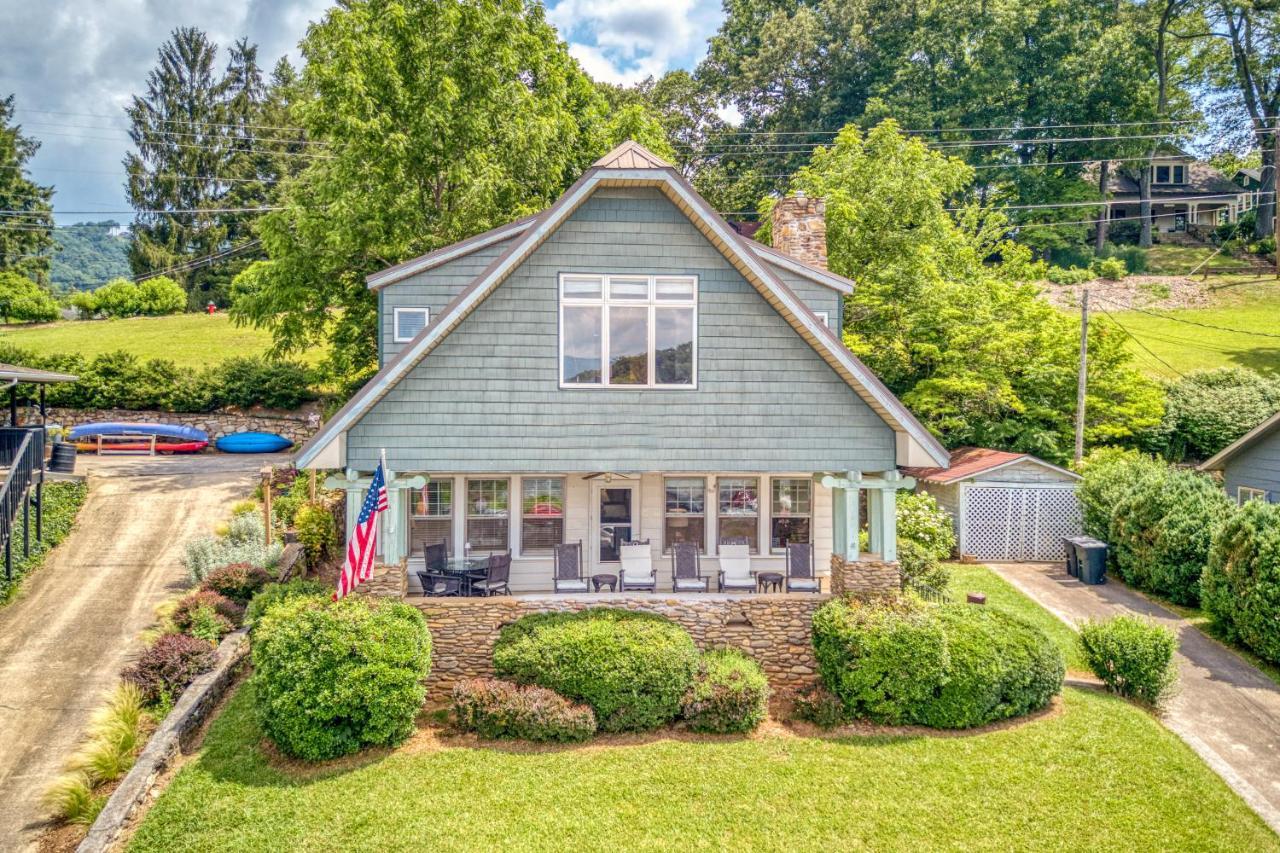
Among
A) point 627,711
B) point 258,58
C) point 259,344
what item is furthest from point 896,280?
point 258,58

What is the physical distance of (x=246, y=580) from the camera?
1355 cm

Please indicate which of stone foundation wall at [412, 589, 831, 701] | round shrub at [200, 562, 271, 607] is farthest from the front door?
round shrub at [200, 562, 271, 607]

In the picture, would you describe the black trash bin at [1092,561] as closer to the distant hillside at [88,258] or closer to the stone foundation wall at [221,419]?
the stone foundation wall at [221,419]

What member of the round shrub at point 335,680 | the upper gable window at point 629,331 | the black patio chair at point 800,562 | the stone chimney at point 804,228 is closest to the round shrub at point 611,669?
the round shrub at point 335,680

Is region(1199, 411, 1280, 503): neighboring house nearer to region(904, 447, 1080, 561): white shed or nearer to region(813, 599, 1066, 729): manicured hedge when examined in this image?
region(904, 447, 1080, 561): white shed

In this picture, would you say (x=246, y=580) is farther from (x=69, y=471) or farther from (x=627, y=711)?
(x=69, y=471)

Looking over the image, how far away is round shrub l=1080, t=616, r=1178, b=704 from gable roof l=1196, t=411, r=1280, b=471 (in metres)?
9.50

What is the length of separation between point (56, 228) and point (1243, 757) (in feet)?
195

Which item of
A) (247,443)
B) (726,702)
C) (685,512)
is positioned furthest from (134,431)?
(726,702)

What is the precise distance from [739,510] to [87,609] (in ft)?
39.1

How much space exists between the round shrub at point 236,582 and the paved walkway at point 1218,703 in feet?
48.4

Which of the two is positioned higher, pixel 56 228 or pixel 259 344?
pixel 56 228

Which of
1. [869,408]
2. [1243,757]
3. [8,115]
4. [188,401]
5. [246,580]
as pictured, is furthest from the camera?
[8,115]

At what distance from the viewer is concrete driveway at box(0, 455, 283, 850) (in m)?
9.12
